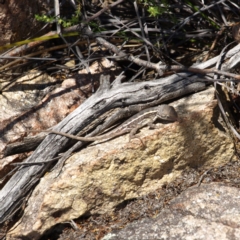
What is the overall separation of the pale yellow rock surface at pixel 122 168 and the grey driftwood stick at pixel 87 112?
0.45ft

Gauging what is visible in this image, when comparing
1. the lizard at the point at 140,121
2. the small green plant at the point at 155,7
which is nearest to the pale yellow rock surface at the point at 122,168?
the lizard at the point at 140,121

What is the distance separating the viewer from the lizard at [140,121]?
4.33 metres

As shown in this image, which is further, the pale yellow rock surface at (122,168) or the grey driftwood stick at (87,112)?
the grey driftwood stick at (87,112)

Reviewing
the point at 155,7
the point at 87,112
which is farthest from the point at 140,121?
the point at 155,7

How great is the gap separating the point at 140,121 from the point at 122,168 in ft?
1.85

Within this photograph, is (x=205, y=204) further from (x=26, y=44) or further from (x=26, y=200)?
(x=26, y=44)

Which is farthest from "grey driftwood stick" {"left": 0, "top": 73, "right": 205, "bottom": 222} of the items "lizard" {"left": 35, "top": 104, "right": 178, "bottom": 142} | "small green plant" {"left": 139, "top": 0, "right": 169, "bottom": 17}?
"small green plant" {"left": 139, "top": 0, "right": 169, "bottom": 17}

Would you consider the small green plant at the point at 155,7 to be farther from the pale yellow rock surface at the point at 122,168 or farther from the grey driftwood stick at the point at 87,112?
the pale yellow rock surface at the point at 122,168

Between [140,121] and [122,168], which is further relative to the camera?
[140,121]

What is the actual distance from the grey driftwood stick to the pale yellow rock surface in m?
0.14

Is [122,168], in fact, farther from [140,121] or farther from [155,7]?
[155,7]

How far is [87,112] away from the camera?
4418mm

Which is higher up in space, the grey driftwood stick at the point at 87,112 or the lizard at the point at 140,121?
the grey driftwood stick at the point at 87,112

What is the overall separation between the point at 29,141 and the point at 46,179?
17.2 inches
